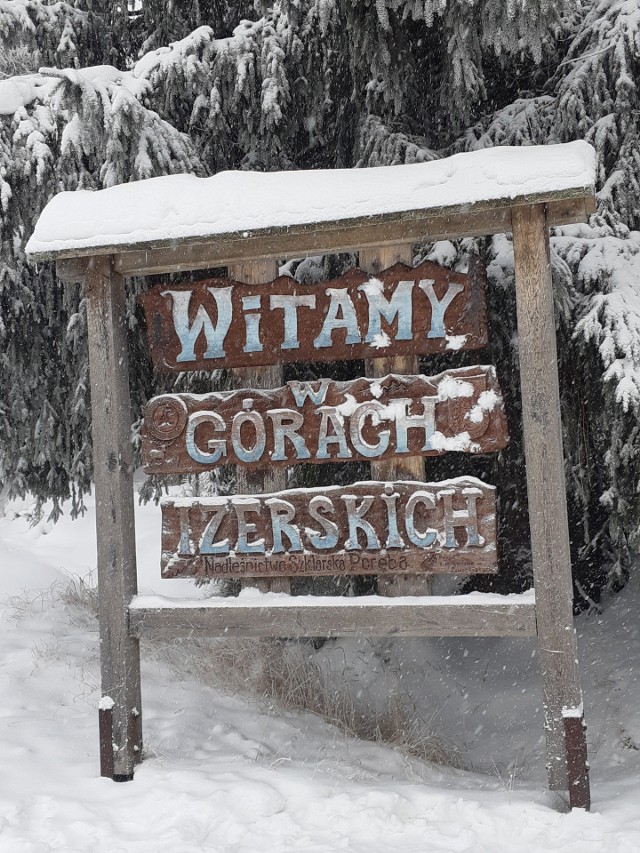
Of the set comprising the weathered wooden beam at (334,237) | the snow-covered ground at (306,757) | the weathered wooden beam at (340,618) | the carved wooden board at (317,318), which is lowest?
the snow-covered ground at (306,757)

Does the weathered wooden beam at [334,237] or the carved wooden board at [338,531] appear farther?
the carved wooden board at [338,531]

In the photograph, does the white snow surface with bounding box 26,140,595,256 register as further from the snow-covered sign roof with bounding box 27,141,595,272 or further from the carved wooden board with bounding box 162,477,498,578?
the carved wooden board with bounding box 162,477,498,578

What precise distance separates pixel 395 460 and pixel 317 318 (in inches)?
30.5

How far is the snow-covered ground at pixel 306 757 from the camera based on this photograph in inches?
125

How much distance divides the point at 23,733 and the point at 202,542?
127 centimetres

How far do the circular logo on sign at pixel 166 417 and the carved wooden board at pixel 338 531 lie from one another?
0.33 metres

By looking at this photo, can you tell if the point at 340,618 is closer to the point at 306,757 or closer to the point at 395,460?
the point at 395,460

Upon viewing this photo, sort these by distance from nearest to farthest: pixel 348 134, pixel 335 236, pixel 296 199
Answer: pixel 296 199 → pixel 335 236 → pixel 348 134

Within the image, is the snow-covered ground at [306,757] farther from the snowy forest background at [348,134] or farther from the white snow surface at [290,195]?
the white snow surface at [290,195]

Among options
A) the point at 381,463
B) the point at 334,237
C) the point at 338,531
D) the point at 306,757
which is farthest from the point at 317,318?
the point at 306,757

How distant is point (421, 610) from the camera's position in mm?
3621

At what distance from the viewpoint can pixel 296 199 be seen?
3664mm

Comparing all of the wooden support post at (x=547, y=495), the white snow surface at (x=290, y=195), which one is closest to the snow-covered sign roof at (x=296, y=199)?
the white snow surface at (x=290, y=195)

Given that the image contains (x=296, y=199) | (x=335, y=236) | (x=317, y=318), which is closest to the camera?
(x=296, y=199)
